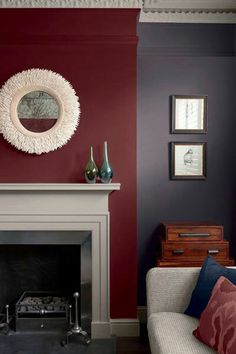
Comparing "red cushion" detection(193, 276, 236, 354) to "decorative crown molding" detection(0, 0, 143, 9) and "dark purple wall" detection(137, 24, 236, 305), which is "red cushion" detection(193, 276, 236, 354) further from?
"decorative crown molding" detection(0, 0, 143, 9)

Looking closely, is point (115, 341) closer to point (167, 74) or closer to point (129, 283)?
point (129, 283)

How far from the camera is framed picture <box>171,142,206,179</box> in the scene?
340 cm

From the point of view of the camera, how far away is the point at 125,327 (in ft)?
10.4

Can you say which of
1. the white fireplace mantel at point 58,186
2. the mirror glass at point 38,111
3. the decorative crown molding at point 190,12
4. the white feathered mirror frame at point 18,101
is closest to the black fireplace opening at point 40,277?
the white fireplace mantel at point 58,186

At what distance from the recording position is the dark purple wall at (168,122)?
3.40 meters

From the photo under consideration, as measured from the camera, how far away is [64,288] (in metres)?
3.42

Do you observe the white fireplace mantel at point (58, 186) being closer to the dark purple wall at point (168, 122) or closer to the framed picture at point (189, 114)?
the dark purple wall at point (168, 122)

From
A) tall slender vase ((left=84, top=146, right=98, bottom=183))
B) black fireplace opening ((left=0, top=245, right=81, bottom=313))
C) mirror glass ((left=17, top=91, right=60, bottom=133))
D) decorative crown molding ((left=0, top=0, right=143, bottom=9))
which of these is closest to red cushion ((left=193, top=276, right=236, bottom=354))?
tall slender vase ((left=84, top=146, right=98, bottom=183))

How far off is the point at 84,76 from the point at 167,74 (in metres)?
0.76

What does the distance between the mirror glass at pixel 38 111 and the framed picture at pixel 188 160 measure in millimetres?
1060

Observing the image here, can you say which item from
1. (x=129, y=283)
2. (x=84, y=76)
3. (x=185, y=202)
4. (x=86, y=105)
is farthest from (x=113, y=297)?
(x=84, y=76)

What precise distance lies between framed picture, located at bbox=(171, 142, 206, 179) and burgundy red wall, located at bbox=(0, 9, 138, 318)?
1.48ft

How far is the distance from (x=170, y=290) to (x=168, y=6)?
7.54 feet

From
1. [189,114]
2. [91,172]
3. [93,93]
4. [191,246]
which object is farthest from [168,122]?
[191,246]
